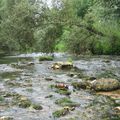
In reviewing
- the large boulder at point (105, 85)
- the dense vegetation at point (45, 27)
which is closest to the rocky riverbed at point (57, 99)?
the large boulder at point (105, 85)

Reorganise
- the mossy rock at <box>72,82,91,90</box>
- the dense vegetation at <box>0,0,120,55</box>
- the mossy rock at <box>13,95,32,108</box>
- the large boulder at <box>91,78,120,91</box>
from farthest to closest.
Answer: the dense vegetation at <box>0,0,120,55</box>, the mossy rock at <box>72,82,91,90</box>, the large boulder at <box>91,78,120,91</box>, the mossy rock at <box>13,95,32,108</box>

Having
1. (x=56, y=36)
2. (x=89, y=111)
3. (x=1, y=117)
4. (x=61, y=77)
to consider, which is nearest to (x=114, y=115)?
(x=89, y=111)

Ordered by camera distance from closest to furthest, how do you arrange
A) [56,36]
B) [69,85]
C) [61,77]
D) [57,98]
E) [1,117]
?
[1,117] < [57,98] < [69,85] < [61,77] < [56,36]

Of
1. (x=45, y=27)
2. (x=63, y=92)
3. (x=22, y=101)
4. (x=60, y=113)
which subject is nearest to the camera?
(x=60, y=113)

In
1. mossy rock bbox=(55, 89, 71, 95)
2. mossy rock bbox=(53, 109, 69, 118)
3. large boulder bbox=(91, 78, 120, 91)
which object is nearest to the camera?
mossy rock bbox=(53, 109, 69, 118)

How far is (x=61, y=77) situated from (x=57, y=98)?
7040 millimetres

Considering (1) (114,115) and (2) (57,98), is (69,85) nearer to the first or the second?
(2) (57,98)

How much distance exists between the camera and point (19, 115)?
12.6m

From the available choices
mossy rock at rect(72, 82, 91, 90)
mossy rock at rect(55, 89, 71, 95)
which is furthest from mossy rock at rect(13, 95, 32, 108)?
mossy rock at rect(72, 82, 91, 90)

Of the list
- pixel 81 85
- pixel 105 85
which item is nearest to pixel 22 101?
pixel 81 85

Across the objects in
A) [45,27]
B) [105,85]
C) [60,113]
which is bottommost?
[60,113]

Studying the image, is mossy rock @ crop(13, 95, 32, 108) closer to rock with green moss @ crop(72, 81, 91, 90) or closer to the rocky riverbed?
the rocky riverbed

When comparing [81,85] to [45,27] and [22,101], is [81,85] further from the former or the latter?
[45,27]

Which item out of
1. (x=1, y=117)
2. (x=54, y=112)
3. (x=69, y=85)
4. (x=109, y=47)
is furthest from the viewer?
(x=109, y=47)
